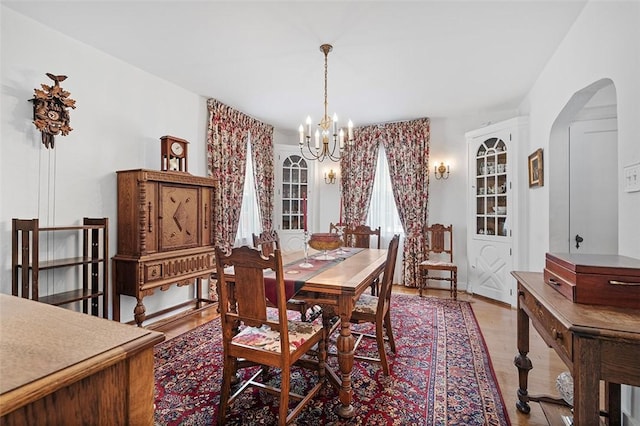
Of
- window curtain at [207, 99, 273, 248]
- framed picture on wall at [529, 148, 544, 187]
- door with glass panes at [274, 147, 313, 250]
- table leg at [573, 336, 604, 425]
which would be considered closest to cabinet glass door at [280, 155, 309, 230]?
door with glass panes at [274, 147, 313, 250]

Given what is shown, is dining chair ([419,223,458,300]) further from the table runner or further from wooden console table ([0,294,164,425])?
wooden console table ([0,294,164,425])

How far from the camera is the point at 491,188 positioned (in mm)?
4258

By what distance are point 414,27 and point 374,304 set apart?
2.24 metres

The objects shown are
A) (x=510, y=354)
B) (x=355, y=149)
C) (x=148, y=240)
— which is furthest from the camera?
(x=355, y=149)

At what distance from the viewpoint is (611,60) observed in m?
1.87

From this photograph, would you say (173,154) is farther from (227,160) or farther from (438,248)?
(438,248)

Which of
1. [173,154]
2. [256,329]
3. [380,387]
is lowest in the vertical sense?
[380,387]

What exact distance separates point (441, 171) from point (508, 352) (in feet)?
9.54

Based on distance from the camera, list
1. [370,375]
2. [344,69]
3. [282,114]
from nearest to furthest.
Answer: [370,375] < [344,69] < [282,114]

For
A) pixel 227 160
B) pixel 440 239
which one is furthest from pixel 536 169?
pixel 227 160

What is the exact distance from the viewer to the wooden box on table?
4.09 feet

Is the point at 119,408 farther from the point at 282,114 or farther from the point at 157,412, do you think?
the point at 282,114

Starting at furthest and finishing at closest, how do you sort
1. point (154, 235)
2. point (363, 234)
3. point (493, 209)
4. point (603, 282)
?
1. point (493, 209)
2. point (363, 234)
3. point (154, 235)
4. point (603, 282)

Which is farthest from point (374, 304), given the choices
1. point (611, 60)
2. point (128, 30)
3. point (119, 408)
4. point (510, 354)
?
point (128, 30)
